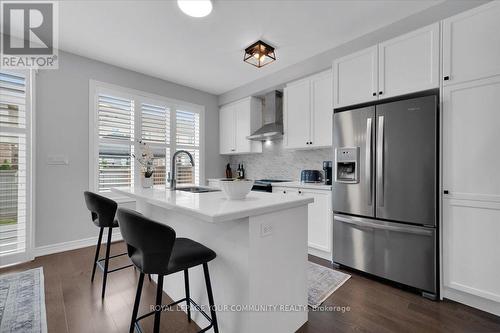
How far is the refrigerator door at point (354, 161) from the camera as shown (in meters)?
2.38

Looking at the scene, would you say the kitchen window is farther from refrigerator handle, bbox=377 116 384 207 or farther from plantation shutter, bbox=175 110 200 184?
refrigerator handle, bbox=377 116 384 207

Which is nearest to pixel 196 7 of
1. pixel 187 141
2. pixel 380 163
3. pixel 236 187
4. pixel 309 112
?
pixel 236 187

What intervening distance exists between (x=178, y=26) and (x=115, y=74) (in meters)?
1.65

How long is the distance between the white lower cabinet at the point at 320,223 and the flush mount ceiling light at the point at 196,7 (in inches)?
81.7

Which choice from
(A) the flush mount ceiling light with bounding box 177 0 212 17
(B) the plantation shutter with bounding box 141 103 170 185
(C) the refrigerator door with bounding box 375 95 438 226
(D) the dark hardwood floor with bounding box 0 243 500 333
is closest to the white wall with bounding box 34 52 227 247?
(B) the plantation shutter with bounding box 141 103 170 185

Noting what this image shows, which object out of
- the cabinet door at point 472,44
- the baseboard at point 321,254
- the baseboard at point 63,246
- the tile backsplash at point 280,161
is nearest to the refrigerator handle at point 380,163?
the cabinet door at point 472,44

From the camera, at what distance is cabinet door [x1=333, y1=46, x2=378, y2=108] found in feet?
8.07

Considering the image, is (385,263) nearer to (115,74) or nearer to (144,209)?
(144,209)

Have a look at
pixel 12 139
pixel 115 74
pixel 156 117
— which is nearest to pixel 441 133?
pixel 156 117

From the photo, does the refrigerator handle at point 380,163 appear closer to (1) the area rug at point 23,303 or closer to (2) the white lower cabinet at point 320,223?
(2) the white lower cabinet at point 320,223

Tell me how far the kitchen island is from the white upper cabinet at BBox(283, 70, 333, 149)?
190 cm

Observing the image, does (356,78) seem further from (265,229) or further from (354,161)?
(265,229)

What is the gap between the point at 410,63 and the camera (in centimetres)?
222

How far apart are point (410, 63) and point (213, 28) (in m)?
2.08
